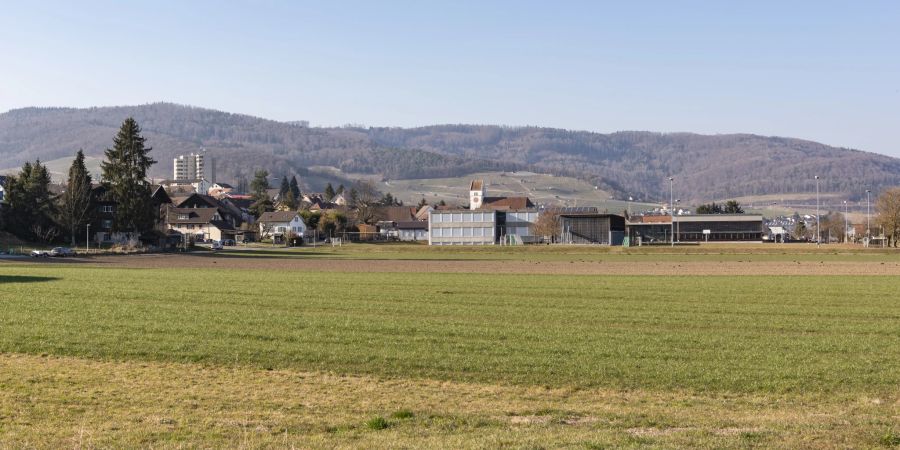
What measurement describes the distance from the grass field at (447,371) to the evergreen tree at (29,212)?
258 feet

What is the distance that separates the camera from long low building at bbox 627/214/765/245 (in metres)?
188

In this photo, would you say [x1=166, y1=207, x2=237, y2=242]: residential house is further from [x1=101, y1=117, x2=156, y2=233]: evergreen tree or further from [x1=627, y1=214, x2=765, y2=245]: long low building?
Result: [x1=627, y1=214, x2=765, y2=245]: long low building

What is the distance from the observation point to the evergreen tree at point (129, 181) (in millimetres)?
106438

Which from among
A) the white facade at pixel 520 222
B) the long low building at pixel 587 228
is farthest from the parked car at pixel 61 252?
the white facade at pixel 520 222

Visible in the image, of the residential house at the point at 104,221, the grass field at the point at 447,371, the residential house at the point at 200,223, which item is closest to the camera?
the grass field at the point at 447,371

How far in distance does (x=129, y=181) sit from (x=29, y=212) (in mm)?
16041

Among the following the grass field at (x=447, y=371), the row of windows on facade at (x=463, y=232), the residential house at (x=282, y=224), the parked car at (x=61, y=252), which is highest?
the residential house at (x=282, y=224)

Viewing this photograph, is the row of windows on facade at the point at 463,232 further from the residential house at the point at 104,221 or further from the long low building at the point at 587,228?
the residential house at the point at 104,221

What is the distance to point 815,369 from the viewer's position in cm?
2081

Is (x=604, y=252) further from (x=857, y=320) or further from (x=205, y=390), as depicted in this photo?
(x=205, y=390)

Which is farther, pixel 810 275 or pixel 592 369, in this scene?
pixel 810 275

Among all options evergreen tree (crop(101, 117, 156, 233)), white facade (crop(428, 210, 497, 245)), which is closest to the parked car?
evergreen tree (crop(101, 117, 156, 233))

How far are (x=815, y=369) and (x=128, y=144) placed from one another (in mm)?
101940

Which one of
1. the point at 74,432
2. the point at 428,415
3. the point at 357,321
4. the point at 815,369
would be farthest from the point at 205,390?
the point at 815,369
